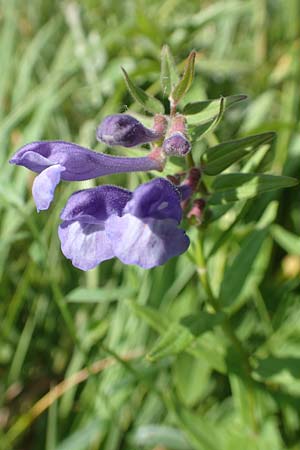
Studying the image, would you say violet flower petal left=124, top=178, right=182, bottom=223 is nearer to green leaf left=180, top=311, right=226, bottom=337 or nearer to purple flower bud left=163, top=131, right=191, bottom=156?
purple flower bud left=163, top=131, right=191, bottom=156

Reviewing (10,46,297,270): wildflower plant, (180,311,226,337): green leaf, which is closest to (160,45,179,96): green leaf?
(10,46,297,270): wildflower plant

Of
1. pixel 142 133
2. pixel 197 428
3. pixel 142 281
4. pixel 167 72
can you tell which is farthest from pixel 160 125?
pixel 197 428

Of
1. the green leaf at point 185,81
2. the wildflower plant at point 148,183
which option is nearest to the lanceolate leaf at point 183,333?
the wildflower plant at point 148,183

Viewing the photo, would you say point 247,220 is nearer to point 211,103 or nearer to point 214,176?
point 214,176

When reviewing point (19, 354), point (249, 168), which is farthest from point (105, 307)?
point (249, 168)

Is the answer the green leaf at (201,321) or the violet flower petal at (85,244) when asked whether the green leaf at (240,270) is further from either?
the violet flower petal at (85,244)

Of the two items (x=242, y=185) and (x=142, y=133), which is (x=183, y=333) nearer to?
(x=242, y=185)
